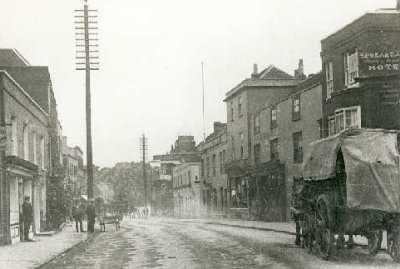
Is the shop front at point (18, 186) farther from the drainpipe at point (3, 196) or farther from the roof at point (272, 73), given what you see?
the roof at point (272, 73)

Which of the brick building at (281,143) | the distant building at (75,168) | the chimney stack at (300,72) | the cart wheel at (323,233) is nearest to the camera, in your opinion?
the cart wheel at (323,233)

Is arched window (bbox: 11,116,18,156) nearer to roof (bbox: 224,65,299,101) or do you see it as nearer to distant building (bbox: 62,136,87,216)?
roof (bbox: 224,65,299,101)

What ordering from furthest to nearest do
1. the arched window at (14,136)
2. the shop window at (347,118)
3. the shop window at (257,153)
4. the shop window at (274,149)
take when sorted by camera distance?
the shop window at (257,153)
the shop window at (274,149)
the shop window at (347,118)
the arched window at (14,136)

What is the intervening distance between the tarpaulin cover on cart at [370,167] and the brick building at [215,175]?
121 feet

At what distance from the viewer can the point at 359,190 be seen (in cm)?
1323

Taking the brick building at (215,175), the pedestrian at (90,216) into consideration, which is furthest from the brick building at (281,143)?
the pedestrian at (90,216)

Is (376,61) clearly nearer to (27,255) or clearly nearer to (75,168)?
(27,255)

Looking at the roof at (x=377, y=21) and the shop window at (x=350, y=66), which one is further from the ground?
the roof at (x=377, y=21)

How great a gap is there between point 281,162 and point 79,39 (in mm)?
13532

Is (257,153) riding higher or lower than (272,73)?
lower

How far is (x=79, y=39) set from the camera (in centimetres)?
3161

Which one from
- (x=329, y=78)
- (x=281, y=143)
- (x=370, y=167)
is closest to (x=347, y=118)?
(x=329, y=78)

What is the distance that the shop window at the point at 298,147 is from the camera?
3462 cm

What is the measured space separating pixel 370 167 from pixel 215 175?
4194 centimetres
